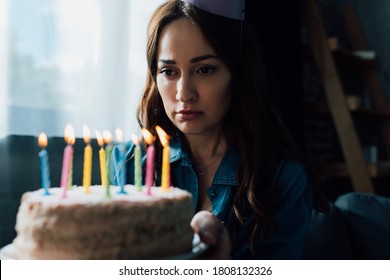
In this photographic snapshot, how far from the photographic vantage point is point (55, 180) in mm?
1619

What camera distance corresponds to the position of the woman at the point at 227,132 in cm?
115

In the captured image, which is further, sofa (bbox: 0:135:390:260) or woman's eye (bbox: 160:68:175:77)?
sofa (bbox: 0:135:390:260)

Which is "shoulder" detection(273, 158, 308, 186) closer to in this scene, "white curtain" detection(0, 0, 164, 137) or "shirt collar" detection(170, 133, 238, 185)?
"shirt collar" detection(170, 133, 238, 185)

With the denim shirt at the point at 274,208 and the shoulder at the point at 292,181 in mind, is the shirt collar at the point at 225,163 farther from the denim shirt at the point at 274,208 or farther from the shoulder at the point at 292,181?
the shoulder at the point at 292,181

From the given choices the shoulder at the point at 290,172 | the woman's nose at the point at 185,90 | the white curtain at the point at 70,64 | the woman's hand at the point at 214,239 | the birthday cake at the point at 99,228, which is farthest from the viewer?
the white curtain at the point at 70,64

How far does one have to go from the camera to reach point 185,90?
1093 mm

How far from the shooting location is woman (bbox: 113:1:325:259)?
1.15 m

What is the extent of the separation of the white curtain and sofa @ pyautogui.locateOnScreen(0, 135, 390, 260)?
79mm

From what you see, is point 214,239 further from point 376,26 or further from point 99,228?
point 376,26

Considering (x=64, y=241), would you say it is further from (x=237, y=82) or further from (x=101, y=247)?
(x=237, y=82)

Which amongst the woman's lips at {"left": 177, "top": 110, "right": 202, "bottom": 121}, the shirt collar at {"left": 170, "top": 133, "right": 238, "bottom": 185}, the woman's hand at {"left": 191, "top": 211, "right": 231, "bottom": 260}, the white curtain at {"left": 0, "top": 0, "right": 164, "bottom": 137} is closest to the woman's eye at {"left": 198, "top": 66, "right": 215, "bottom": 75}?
the woman's lips at {"left": 177, "top": 110, "right": 202, "bottom": 121}

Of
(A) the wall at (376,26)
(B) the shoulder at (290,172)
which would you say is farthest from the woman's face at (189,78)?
(A) the wall at (376,26)

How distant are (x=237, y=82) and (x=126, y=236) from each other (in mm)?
783
